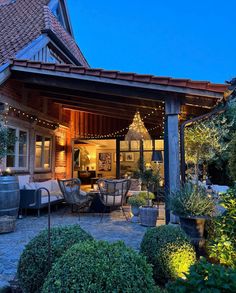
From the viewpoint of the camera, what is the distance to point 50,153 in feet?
30.0

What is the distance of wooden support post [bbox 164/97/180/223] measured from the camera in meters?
4.80

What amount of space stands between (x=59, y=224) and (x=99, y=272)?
398 centimetres

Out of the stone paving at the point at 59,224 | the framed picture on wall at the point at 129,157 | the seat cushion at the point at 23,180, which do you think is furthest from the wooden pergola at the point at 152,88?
the framed picture on wall at the point at 129,157

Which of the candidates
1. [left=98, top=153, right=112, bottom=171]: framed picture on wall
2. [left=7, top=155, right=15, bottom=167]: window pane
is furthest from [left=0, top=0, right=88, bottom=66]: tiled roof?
[left=98, top=153, right=112, bottom=171]: framed picture on wall

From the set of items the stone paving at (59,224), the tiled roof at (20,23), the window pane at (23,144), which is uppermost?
the tiled roof at (20,23)

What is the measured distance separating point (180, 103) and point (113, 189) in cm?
230

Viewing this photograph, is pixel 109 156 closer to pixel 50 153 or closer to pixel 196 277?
pixel 50 153

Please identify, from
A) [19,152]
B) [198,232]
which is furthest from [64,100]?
[198,232]

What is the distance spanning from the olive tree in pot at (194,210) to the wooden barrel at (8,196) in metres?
3.23

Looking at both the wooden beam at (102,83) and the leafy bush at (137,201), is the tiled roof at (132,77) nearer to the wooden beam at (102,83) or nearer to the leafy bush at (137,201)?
the wooden beam at (102,83)

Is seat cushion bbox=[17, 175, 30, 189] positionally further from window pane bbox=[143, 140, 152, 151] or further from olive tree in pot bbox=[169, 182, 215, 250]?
window pane bbox=[143, 140, 152, 151]

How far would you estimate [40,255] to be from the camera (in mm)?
2172

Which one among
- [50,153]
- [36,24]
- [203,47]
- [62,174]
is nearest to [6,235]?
[50,153]

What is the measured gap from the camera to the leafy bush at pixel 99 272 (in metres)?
1.63
